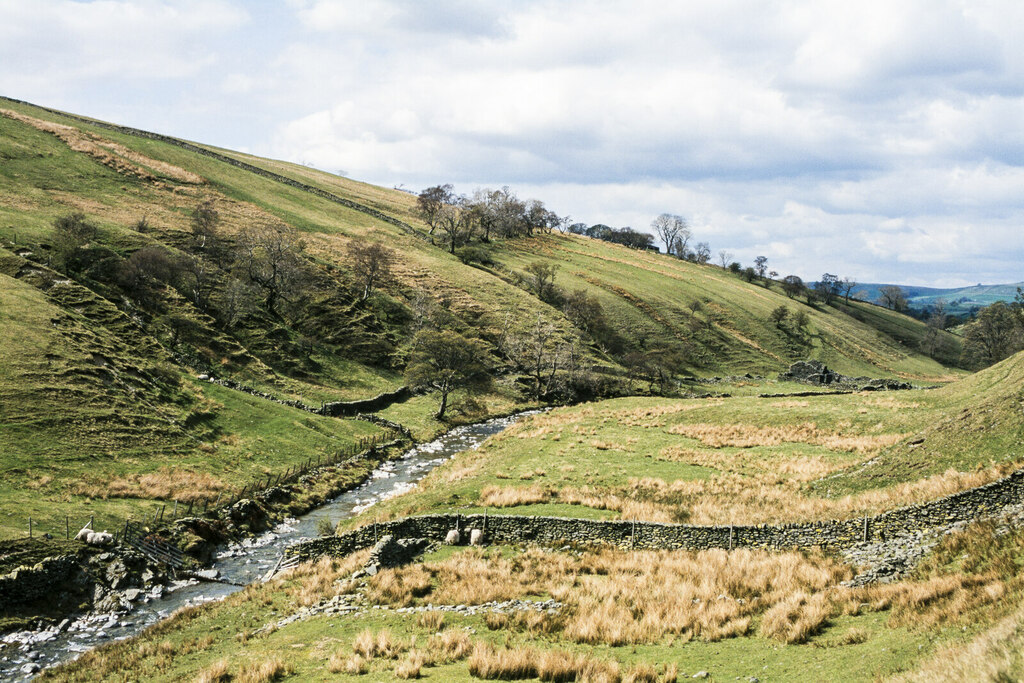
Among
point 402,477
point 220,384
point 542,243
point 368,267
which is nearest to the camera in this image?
point 402,477

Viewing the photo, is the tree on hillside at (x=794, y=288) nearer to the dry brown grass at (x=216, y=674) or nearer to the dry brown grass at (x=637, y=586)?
the dry brown grass at (x=637, y=586)

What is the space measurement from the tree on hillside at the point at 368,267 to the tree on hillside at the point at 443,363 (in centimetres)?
2290

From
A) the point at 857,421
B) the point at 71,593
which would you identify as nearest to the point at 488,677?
the point at 71,593

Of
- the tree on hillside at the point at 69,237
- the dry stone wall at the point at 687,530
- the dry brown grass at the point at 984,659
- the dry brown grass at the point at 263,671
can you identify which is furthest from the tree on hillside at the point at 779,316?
the dry brown grass at the point at 263,671

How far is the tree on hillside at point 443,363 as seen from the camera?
6284cm

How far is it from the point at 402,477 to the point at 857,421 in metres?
33.9

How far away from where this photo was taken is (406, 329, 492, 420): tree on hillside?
6284 cm

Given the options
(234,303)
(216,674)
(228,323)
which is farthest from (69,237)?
(216,674)

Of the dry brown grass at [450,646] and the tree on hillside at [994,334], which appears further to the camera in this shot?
the tree on hillside at [994,334]

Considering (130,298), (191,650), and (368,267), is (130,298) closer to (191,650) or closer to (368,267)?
(368,267)

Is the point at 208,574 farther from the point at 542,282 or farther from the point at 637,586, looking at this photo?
the point at 542,282

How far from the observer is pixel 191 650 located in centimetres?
1720

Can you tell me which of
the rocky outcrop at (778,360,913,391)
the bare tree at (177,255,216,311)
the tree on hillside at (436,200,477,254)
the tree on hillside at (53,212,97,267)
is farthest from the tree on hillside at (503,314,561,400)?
the tree on hillside at (53,212,97,267)

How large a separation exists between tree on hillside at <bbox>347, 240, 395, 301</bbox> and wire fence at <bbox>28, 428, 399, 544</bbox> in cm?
4339
